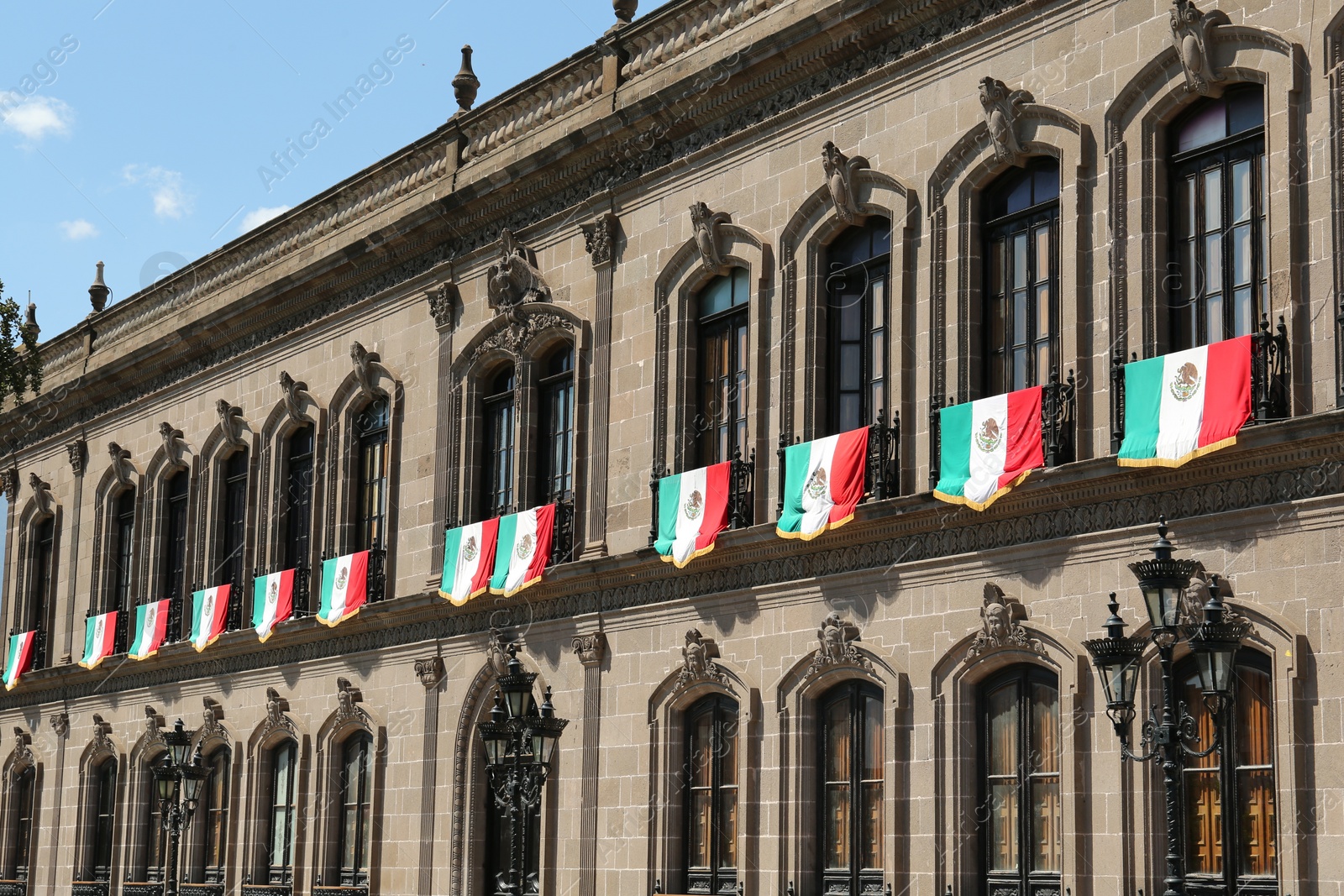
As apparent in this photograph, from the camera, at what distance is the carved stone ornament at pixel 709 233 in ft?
78.0

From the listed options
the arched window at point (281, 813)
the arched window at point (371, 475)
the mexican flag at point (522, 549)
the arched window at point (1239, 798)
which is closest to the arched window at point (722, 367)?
the mexican flag at point (522, 549)

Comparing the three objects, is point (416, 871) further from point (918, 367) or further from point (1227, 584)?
point (1227, 584)

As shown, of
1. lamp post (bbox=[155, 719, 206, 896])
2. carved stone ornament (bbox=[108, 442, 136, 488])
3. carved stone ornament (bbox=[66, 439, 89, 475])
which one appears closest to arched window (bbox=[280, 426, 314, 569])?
lamp post (bbox=[155, 719, 206, 896])

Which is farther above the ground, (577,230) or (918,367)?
(577,230)

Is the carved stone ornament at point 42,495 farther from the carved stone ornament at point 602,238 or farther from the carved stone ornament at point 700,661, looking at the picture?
the carved stone ornament at point 700,661

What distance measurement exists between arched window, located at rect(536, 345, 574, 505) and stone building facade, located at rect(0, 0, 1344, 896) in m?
0.10

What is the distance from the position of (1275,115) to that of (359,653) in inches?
684

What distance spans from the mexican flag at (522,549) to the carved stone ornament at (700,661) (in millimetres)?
3136

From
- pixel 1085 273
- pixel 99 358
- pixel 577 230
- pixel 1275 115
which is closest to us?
pixel 1275 115

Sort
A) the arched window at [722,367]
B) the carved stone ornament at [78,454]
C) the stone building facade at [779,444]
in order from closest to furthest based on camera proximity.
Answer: the stone building facade at [779,444] < the arched window at [722,367] < the carved stone ornament at [78,454]

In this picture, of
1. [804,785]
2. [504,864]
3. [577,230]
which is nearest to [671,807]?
[804,785]

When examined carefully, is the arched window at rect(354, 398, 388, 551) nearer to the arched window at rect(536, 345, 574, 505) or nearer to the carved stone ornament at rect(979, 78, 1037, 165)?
the arched window at rect(536, 345, 574, 505)

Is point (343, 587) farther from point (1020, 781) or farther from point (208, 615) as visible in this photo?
point (1020, 781)

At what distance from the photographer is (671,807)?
23297mm
